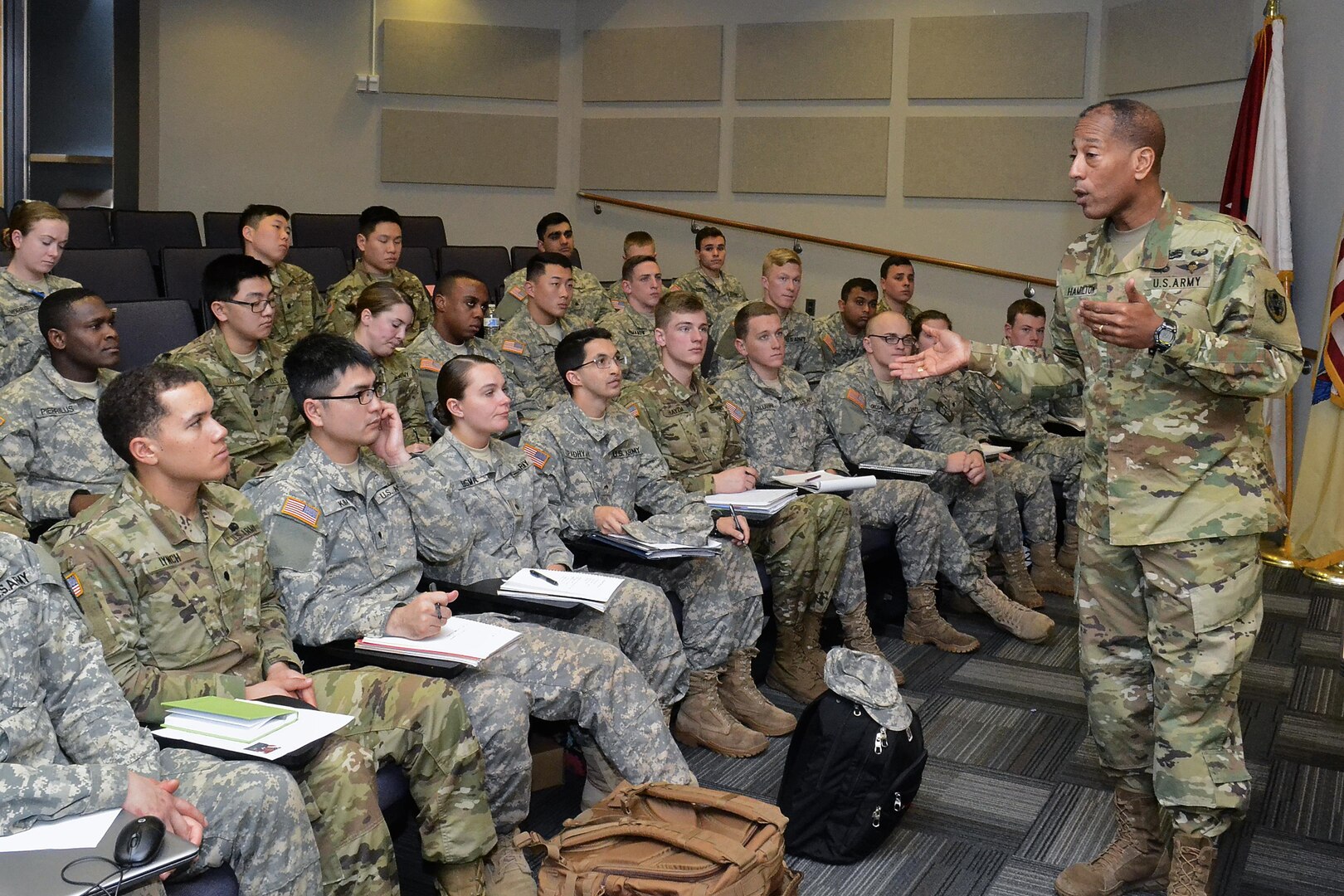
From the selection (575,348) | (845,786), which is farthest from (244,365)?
(845,786)

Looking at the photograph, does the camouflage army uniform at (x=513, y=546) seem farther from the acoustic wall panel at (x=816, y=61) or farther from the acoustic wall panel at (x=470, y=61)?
the acoustic wall panel at (x=470, y=61)

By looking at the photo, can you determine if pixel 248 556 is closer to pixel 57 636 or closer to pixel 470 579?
pixel 57 636

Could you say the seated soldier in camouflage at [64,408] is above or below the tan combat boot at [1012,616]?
above

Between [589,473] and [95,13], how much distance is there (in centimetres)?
566

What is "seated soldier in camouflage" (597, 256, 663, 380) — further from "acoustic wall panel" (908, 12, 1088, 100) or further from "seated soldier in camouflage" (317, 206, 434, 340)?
"acoustic wall panel" (908, 12, 1088, 100)

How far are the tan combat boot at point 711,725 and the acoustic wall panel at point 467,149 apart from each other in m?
5.62

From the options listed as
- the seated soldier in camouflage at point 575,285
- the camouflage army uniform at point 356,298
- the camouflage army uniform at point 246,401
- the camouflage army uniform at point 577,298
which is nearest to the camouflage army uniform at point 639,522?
the camouflage army uniform at point 246,401

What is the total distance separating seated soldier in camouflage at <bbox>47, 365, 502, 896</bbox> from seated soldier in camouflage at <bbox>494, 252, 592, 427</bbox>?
2.57m

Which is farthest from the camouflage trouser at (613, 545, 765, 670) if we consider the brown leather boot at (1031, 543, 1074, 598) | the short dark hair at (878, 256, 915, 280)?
the short dark hair at (878, 256, 915, 280)

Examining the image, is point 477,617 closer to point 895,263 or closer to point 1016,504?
point 1016,504

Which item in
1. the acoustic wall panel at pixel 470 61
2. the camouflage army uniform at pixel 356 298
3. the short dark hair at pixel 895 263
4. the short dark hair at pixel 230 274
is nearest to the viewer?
the short dark hair at pixel 230 274

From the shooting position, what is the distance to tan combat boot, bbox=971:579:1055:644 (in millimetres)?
4180

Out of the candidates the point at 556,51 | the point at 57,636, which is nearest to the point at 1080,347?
the point at 57,636

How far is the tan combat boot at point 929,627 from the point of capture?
4.08 m
